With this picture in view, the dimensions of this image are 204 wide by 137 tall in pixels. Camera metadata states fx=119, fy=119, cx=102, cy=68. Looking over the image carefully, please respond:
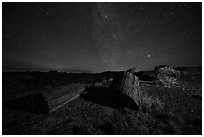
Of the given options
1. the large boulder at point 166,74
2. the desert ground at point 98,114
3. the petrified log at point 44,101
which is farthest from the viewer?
the large boulder at point 166,74

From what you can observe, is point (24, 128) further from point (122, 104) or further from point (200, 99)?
point (200, 99)

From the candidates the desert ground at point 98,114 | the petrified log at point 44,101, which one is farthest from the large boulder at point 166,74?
the petrified log at point 44,101

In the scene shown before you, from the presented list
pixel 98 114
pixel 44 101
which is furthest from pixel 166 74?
pixel 44 101

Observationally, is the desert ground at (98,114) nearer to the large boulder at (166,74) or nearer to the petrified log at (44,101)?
the petrified log at (44,101)

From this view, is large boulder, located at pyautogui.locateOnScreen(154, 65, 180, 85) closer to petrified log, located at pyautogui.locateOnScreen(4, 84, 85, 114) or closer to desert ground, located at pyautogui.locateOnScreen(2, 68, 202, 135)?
desert ground, located at pyautogui.locateOnScreen(2, 68, 202, 135)

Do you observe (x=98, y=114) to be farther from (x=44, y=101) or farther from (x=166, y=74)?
(x=166, y=74)

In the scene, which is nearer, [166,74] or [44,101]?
[44,101]

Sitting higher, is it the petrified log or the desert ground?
the petrified log

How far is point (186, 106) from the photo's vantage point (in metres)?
5.09

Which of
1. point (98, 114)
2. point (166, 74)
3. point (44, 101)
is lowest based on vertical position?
point (98, 114)

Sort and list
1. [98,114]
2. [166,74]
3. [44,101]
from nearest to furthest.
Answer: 1. [44,101]
2. [98,114]
3. [166,74]

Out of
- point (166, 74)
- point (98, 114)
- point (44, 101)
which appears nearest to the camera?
point (44, 101)

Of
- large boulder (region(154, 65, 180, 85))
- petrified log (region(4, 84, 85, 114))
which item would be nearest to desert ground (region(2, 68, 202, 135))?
petrified log (region(4, 84, 85, 114))

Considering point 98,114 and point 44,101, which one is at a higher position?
point 44,101
